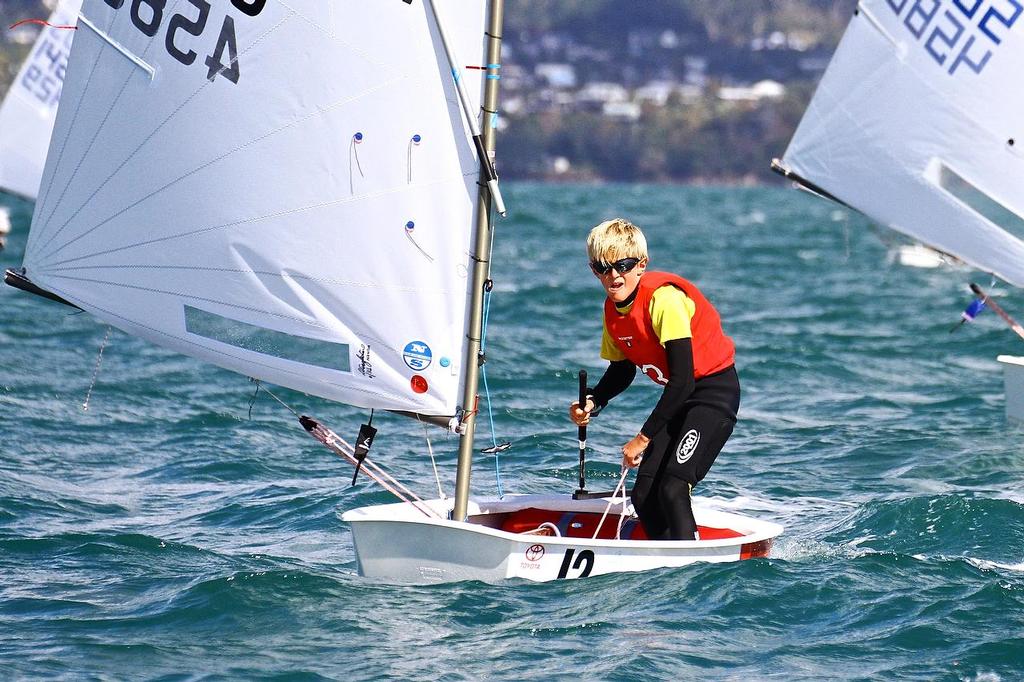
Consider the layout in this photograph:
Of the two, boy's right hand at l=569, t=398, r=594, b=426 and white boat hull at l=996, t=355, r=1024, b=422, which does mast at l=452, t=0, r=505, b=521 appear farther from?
white boat hull at l=996, t=355, r=1024, b=422

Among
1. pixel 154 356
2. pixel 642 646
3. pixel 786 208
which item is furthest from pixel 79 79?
pixel 786 208

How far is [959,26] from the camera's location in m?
8.82

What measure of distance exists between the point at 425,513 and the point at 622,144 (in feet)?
338

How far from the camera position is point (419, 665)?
4.93 m

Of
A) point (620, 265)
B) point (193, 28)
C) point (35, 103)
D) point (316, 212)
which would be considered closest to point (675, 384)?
point (620, 265)

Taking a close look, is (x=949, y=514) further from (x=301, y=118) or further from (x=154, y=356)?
(x=154, y=356)

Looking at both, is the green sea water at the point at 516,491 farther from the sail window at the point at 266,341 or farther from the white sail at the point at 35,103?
the white sail at the point at 35,103

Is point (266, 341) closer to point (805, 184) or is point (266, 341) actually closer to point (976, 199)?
point (805, 184)

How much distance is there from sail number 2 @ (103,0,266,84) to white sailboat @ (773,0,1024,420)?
4674 mm

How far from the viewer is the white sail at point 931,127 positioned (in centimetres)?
866

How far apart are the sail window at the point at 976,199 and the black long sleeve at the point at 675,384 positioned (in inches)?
163

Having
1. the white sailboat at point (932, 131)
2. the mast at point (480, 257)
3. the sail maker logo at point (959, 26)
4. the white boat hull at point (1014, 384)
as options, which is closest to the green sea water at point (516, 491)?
the white boat hull at point (1014, 384)

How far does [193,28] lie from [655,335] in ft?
6.72

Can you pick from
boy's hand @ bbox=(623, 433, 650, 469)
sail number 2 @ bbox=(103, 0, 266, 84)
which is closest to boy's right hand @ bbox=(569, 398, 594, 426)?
boy's hand @ bbox=(623, 433, 650, 469)
